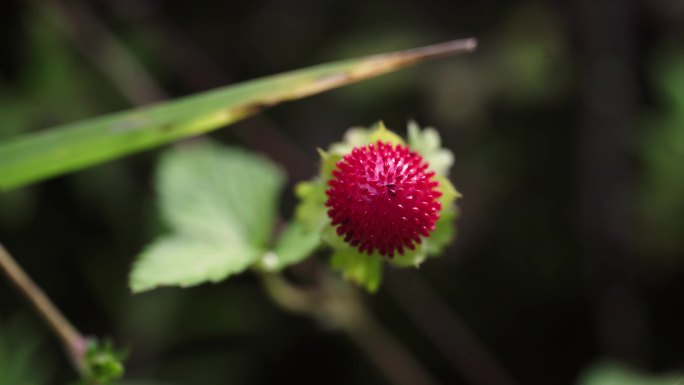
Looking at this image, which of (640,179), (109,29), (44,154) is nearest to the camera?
(44,154)

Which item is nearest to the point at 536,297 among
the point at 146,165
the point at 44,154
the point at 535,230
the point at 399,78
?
the point at 535,230

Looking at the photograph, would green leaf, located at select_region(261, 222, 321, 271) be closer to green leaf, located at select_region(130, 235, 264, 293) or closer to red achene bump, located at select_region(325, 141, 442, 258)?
green leaf, located at select_region(130, 235, 264, 293)

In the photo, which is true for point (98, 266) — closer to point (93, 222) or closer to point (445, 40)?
point (93, 222)

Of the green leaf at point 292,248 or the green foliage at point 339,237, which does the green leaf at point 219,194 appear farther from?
the green foliage at point 339,237

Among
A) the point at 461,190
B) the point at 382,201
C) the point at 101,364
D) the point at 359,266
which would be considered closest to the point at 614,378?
the point at 461,190

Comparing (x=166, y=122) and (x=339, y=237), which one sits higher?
(x=166, y=122)

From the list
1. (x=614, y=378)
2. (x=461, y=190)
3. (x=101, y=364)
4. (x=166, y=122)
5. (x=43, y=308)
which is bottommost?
(x=614, y=378)

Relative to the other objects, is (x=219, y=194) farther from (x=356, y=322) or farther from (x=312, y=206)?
(x=356, y=322)
